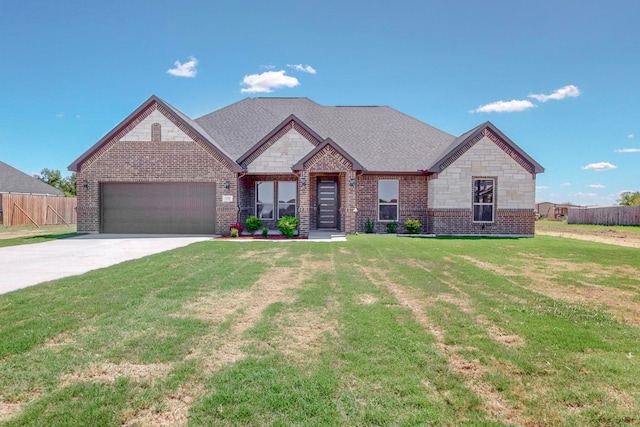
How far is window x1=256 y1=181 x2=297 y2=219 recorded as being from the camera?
17656mm

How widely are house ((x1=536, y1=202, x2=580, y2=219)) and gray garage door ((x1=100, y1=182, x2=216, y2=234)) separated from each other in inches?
1869

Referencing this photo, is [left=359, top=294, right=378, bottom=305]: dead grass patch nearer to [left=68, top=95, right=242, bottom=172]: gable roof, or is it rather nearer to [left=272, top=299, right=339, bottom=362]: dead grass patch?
[left=272, top=299, right=339, bottom=362]: dead grass patch

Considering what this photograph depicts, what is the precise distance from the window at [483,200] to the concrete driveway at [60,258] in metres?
13.8

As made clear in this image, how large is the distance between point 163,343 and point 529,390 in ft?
11.9

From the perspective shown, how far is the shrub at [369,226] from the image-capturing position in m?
17.1

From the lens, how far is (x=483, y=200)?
17.0 m

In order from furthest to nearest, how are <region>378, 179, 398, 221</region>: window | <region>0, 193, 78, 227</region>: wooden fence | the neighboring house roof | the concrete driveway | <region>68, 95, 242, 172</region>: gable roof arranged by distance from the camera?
the neighboring house roof, <region>0, 193, 78, 227</region>: wooden fence, <region>378, 179, 398, 221</region>: window, <region>68, 95, 242, 172</region>: gable roof, the concrete driveway

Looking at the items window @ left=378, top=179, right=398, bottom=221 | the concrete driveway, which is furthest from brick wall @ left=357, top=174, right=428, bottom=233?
the concrete driveway

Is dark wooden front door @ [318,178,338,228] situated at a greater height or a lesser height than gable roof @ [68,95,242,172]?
lesser

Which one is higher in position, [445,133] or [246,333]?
[445,133]

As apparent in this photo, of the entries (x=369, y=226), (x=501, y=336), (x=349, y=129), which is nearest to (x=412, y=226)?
(x=369, y=226)

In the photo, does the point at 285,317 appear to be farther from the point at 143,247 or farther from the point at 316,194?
the point at 316,194

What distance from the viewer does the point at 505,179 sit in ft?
54.5

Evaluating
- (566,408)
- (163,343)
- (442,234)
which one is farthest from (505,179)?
(163,343)
